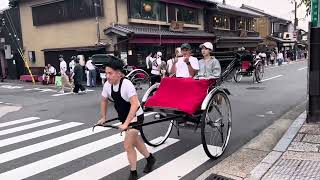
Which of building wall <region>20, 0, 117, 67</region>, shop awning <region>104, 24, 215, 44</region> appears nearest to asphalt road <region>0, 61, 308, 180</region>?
shop awning <region>104, 24, 215, 44</region>

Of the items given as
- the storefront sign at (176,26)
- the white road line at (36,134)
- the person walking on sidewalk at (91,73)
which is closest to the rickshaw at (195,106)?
the white road line at (36,134)

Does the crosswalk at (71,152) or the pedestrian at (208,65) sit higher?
the pedestrian at (208,65)

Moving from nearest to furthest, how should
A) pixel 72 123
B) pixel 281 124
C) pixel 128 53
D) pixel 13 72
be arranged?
pixel 281 124, pixel 72 123, pixel 128 53, pixel 13 72

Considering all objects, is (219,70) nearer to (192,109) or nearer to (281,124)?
(192,109)

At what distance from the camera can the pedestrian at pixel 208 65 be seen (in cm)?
657

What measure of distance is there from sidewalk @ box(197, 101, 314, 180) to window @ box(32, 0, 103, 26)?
15952mm

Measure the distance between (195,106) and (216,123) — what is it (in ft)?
2.44

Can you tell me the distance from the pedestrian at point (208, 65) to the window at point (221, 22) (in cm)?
2637

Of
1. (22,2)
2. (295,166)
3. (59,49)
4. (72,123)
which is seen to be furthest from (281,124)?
(22,2)

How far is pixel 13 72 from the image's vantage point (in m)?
27.5

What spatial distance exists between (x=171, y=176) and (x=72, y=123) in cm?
484

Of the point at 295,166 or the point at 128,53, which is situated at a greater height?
the point at 128,53

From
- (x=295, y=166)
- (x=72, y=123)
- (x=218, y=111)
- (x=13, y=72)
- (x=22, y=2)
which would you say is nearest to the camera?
(x=295, y=166)

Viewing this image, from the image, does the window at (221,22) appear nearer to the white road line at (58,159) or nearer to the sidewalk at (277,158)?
the sidewalk at (277,158)
